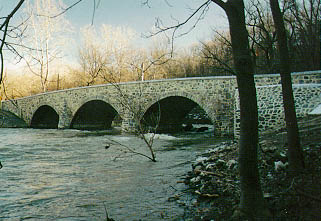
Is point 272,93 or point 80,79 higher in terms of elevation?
point 80,79

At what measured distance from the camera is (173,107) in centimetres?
1873

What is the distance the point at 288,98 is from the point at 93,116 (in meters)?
21.6

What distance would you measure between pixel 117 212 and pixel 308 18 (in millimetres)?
18294

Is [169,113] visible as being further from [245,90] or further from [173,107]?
[245,90]

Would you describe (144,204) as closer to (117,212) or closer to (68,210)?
(117,212)

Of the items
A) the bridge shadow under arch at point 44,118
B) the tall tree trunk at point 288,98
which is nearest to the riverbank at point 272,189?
the tall tree trunk at point 288,98

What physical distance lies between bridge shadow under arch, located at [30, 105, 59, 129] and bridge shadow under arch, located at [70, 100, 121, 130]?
10.9 ft

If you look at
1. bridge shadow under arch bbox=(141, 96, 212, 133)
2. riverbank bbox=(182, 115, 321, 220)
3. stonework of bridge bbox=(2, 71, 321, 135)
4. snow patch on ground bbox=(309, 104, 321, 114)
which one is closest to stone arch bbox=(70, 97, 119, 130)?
stonework of bridge bbox=(2, 71, 321, 135)

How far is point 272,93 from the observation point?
1057 cm

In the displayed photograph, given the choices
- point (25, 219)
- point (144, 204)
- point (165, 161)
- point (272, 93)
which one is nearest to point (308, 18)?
point (272, 93)

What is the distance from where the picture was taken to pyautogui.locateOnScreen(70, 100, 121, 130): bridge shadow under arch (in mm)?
21827

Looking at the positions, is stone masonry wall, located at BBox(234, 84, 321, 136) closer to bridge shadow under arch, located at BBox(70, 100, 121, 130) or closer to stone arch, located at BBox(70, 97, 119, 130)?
stone arch, located at BBox(70, 97, 119, 130)

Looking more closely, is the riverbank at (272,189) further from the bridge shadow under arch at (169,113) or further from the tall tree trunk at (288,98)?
the bridge shadow under arch at (169,113)

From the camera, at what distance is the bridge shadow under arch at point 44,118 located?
2522 cm
